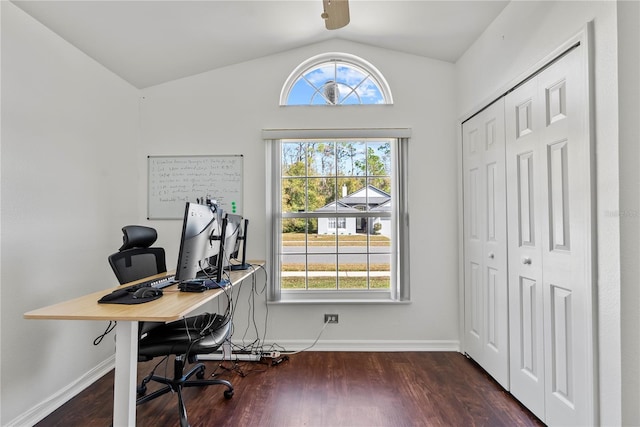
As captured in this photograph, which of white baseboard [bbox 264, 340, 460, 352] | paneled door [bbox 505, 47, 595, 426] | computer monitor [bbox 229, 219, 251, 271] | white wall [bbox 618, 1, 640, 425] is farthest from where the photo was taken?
white baseboard [bbox 264, 340, 460, 352]

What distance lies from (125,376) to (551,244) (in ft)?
7.33

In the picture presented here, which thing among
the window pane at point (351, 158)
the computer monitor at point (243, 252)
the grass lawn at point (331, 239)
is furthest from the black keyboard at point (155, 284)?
the window pane at point (351, 158)

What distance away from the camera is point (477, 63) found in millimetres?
2434

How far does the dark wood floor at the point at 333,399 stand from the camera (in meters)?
1.81

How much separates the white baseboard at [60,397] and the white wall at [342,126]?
1038 millimetres

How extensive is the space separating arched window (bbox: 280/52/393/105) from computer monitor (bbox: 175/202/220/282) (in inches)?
63.0

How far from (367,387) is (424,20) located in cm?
281

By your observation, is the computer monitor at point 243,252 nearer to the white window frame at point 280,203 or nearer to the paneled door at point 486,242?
the white window frame at point 280,203

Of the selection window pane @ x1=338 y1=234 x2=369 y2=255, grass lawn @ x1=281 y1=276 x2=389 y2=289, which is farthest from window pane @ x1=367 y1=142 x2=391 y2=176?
grass lawn @ x1=281 y1=276 x2=389 y2=289

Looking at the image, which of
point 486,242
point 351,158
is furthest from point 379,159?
point 486,242

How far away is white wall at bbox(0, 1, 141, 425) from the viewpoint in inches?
67.7

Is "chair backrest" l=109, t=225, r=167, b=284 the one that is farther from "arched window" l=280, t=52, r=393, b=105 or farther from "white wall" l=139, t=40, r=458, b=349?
"arched window" l=280, t=52, r=393, b=105

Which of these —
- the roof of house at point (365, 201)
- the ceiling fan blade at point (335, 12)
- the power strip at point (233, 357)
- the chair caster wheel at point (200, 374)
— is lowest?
the power strip at point (233, 357)

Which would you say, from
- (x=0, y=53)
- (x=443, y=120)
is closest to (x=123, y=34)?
(x=0, y=53)
